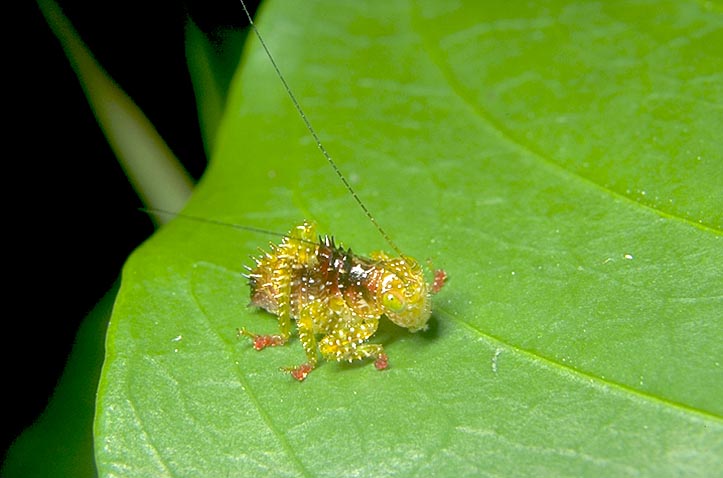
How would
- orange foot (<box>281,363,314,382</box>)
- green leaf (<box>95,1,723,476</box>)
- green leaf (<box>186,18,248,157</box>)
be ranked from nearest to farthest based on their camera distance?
green leaf (<box>95,1,723,476</box>) < orange foot (<box>281,363,314,382</box>) < green leaf (<box>186,18,248,157</box>)

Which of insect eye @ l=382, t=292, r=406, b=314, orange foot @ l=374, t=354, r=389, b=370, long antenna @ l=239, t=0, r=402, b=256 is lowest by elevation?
orange foot @ l=374, t=354, r=389, b=370

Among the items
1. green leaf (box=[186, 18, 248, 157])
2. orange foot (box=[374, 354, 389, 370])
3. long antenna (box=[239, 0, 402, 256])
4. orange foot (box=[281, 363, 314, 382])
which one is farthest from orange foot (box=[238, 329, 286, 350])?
green leaf (box=[186, 18, 248, 157])

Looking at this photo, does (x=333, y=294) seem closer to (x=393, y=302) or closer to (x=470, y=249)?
(x=393, y=302)

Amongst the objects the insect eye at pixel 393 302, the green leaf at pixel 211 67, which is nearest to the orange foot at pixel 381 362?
the insect eye at pixel 393 302

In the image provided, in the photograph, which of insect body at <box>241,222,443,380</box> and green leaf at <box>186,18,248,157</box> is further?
green leaf at <box>186,18,248,157</box>

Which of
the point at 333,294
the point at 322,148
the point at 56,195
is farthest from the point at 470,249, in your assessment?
the point at 56,195

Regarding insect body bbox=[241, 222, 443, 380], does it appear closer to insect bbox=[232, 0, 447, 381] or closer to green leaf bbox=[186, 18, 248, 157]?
insect bbox=[232, 0, 447, 381]

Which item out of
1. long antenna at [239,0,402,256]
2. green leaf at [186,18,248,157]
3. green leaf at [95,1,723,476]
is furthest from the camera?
green leaf at [186,18,248,157]

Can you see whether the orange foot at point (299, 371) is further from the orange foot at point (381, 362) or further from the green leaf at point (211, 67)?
the green leaf at point (211, 67)
